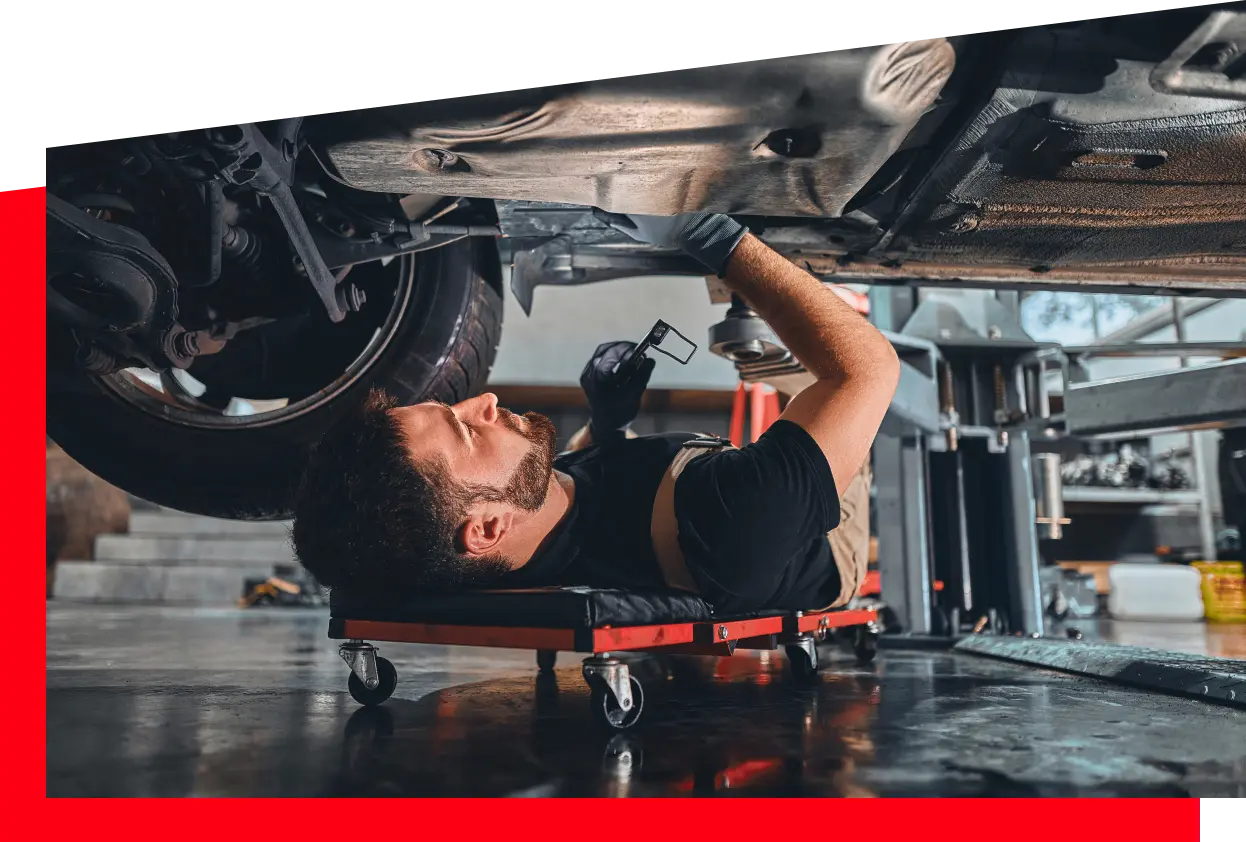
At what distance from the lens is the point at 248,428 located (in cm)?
136

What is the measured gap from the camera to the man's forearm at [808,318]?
100 cm

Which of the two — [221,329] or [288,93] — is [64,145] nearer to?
[288,93]

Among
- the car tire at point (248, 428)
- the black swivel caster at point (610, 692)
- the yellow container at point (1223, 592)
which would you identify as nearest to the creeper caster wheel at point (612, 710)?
the black swivel caster at point (610, 692)

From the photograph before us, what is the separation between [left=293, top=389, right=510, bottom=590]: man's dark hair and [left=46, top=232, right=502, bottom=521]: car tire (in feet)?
0.96

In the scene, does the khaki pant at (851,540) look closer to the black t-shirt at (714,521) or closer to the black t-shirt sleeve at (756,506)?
the black t-shirt at (714,521)

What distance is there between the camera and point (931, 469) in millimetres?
2102

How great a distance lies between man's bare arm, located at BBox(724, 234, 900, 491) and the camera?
38.5 inches

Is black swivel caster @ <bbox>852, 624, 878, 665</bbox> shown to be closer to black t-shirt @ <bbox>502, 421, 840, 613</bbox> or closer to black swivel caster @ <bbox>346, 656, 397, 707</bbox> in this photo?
black t-shirt @ <bbox>502, 421, 840, 613</bbox>

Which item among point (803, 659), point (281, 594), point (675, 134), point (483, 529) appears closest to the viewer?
point (675, 134)

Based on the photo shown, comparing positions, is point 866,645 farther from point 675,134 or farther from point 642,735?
point 675,134

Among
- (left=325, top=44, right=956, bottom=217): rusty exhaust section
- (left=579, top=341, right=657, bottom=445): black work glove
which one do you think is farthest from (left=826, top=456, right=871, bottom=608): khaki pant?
(left=325, top=44, right=956, bottom=217): rusty exhaust section

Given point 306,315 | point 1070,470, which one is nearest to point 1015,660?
point 1070,470

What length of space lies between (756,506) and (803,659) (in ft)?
1.67

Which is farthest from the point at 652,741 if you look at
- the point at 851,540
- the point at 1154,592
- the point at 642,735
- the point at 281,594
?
the point at 281,594
